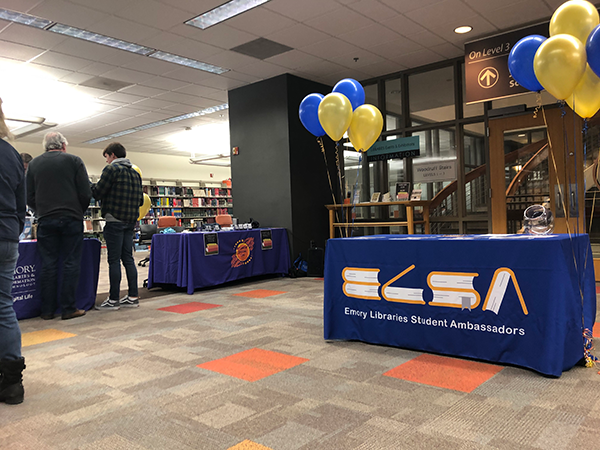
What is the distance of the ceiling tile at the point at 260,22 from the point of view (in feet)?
16.7

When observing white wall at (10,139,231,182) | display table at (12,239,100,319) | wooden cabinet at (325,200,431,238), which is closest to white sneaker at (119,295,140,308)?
display table at (12,239,100,319)

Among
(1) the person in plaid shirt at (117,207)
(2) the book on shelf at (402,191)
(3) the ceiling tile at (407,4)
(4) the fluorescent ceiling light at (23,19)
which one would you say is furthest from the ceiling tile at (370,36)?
(4) the fluorescent ceiling light at (23,19)

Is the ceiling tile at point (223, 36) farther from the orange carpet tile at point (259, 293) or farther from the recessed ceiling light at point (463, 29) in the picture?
the orange carpet tile at point (259, 293)

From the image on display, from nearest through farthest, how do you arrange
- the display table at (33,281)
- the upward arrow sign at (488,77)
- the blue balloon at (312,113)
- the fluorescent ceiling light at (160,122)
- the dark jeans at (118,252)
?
the display table at (33,281), the blue balloon at (312,113), the dark jeans at (118,252), the upward arrow sign at (488,77), the fluorescent ceiling light at (160,122)

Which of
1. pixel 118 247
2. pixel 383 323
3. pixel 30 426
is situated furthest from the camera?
pixel 118 247

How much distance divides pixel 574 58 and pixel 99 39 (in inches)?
207

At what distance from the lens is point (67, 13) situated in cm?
489

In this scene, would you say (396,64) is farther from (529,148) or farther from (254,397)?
(254,397)

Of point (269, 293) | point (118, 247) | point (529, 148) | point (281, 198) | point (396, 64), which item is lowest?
point (269, 293)

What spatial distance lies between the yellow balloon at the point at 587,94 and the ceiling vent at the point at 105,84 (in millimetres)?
6532

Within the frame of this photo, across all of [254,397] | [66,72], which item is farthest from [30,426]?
[66,72]

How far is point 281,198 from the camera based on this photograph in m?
7.34

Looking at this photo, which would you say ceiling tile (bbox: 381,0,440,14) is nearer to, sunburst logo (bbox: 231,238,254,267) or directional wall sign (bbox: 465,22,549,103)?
directional wall sign (bbox: 465,22,549,103)

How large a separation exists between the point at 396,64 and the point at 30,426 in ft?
21.3
